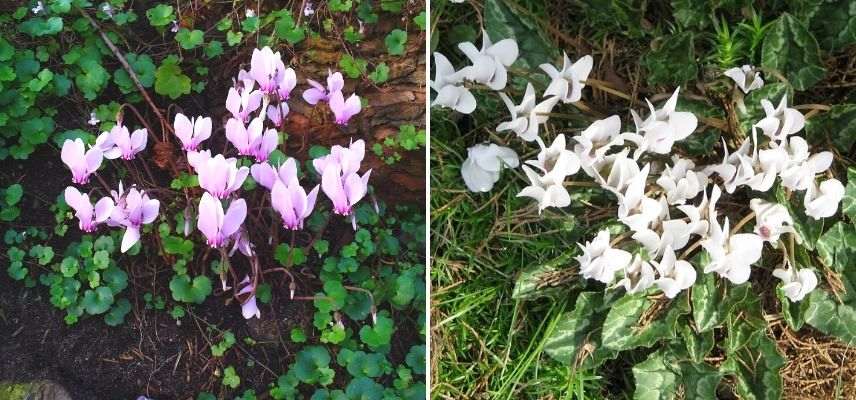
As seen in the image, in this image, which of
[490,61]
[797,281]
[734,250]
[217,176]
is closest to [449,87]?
[490,61]

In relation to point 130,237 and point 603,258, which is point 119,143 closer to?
point 130,237

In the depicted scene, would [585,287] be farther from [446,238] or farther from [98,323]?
[98,323]

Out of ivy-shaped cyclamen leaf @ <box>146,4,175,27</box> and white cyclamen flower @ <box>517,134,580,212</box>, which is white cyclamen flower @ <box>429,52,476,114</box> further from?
ivy-shaped cyclamen leaf @ <box>146,4,175,27</box>

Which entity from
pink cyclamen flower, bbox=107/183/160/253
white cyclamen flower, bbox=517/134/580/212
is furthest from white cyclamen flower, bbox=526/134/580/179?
pink cyclamen flower, bbox=107/183/160/253

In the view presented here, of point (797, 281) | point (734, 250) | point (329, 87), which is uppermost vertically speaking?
point (329, 87)

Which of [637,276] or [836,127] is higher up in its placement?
[836,127]

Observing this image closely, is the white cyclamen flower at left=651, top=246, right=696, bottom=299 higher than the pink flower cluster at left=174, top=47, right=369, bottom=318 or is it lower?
lower
